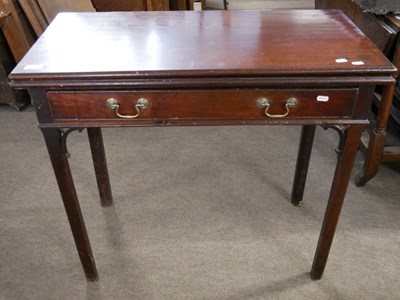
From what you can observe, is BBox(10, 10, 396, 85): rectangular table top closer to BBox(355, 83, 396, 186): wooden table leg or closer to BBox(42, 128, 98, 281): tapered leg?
BBox(42, 128, 98, 281): tapered leg

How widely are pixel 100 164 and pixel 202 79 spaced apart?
2.70 ft

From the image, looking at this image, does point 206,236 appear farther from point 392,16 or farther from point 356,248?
point 392,16

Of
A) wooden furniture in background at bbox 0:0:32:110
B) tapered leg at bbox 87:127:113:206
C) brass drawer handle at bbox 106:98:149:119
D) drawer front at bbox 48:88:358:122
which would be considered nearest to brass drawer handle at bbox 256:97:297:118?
drawer front at bbox 48:88:358:122

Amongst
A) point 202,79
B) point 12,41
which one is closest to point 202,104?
point 202,79

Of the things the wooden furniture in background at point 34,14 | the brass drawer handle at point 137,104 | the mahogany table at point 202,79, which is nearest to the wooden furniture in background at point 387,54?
the mahogany table at point 202,79

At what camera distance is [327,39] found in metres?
1.20

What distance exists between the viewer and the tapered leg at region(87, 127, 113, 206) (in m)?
1.60

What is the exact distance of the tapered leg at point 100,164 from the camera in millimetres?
1598

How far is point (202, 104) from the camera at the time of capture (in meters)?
1.08

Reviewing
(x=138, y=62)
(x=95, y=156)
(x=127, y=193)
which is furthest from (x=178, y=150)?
(x=138, y=62)

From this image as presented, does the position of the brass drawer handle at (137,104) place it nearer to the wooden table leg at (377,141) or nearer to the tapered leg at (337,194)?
the tapered leg at (337,194)

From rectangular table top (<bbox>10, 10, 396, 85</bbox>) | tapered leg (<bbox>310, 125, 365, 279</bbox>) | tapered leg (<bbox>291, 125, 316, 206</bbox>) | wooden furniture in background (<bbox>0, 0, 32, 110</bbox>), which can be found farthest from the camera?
wooden furniture in background (<bbox>0, 0, 32, 110</bbox>)

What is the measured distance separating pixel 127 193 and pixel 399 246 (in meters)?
1.20

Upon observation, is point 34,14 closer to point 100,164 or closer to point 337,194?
point 100,164
